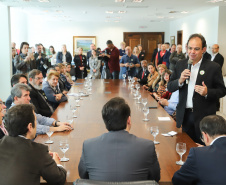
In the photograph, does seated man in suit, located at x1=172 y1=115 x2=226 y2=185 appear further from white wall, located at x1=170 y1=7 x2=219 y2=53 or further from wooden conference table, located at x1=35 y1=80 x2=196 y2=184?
white wall, located at x1=170 y1=7 x2=219 y2=53

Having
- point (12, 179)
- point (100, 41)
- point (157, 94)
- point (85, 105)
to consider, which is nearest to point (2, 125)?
point (12, 179)

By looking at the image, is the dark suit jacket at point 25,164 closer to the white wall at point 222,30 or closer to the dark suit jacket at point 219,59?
the dark suit jacket at point 219,59

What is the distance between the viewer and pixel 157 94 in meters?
6.19

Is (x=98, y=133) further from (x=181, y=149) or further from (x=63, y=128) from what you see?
(x=181, y=149)

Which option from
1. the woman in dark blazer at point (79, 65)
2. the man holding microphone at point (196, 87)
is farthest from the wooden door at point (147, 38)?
the man holding microphone at point (196, 87)

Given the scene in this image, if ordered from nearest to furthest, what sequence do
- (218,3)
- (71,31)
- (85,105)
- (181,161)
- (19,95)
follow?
(181,161)
(19,95)
(85,105)
(218,3)
(71,31)

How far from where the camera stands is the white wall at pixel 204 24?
35.2 ft

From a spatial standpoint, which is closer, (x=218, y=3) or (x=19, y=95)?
(x=19, y=95)

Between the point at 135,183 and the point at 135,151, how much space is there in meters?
0.34

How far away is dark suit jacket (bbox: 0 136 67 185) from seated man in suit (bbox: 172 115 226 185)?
0.81 meters

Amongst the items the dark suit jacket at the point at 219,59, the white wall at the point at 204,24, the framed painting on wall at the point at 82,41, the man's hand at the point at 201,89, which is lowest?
the man's hand at the point at 201,89

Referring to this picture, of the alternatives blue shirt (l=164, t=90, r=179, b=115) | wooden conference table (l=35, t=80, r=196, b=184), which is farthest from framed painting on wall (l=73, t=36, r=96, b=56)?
blue shirt (l=164, t=90, r=179, b=115)

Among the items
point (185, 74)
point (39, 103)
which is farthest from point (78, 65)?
point (185, 74)

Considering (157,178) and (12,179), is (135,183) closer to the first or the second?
(157,178)
